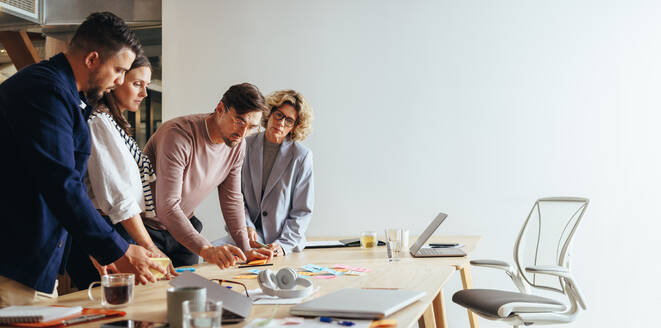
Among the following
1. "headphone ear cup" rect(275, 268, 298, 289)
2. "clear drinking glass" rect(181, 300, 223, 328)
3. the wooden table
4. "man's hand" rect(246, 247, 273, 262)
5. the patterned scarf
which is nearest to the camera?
"clear drinking glass" rect(181, 300, 223, 328)

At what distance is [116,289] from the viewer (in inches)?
55.5

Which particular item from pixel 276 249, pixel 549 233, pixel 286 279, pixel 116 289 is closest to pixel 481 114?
pixel 549 233

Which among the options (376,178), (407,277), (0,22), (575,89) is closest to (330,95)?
(376,178)

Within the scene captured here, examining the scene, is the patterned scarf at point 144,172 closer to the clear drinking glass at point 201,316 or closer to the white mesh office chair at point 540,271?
the clear drinking glass at point 201,316

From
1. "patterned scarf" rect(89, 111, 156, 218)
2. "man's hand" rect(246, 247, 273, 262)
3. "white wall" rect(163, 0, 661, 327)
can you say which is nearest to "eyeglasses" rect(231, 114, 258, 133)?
"patterned scarf" rect(89, 111, 156, 218)

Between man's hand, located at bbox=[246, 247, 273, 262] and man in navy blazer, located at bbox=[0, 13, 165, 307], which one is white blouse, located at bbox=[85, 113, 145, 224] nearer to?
man in navy blazer, located at bbox=[0, 13, 165, 307]

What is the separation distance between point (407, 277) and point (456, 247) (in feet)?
3.49

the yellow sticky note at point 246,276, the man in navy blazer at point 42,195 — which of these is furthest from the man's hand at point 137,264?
the yellow sticky note at point 246,276

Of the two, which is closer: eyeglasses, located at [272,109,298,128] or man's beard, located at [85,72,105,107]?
man's beard, located at [85,72,105,107]

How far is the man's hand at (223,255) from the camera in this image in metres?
2.00

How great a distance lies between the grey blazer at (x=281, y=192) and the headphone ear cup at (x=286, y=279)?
53.9 inches

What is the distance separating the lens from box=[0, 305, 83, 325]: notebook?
1.23 m

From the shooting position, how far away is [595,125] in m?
4.04

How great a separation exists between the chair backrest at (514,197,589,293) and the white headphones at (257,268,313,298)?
6.10ft
